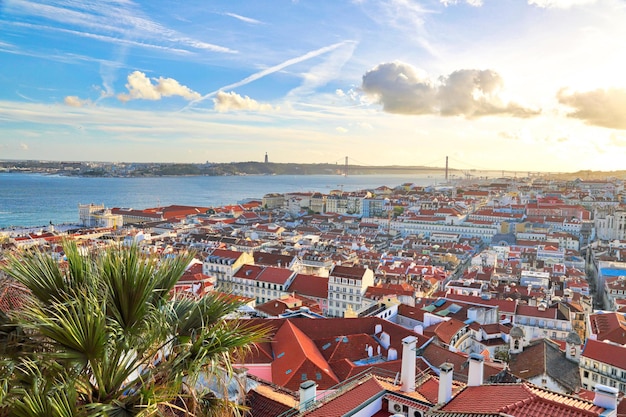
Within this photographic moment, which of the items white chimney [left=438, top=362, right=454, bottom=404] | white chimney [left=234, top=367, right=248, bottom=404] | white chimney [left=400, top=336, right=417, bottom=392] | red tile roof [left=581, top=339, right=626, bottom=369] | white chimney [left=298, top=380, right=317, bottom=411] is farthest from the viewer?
red tile roof [left=581, top=339, right=626, bottom=369]

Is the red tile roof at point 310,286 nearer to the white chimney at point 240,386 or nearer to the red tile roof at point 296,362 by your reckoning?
the red tile roof at point 296,362

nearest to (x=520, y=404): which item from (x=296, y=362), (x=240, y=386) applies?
(x=240, y=386)

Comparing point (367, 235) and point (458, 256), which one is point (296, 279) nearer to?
point (458, 256)

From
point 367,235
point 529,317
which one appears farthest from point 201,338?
point 367,235

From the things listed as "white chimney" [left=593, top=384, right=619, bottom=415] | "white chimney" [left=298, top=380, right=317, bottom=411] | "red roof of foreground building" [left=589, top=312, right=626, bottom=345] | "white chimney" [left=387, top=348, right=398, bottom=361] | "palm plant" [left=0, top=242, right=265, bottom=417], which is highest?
"palm plant" [left=0, top=242, right=265, bottom=417]

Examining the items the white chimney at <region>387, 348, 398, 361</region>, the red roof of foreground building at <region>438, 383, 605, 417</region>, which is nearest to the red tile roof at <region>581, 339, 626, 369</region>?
the white chimney at <region>387, 348, 398, 361</region>

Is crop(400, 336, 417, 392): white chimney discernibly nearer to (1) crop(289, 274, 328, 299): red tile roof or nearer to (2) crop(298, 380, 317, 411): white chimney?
(2) crop(298, 380, 317, 411): white chimney

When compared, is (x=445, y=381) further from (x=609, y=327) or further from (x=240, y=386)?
(x=609, y=327)
